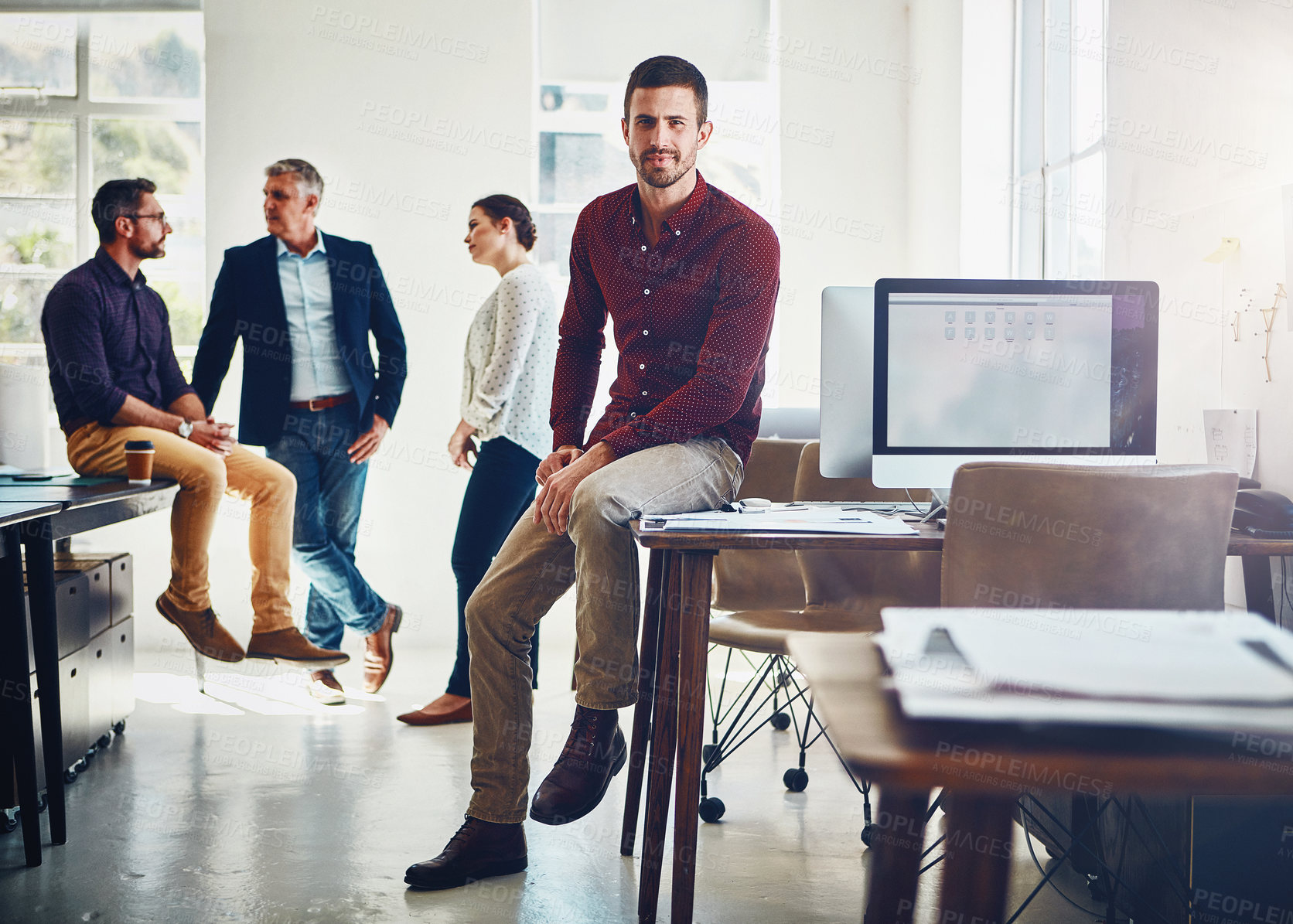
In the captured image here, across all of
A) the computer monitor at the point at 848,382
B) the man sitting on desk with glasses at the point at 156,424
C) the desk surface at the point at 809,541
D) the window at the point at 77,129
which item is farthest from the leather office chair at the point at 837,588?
the window at the point at 77,129

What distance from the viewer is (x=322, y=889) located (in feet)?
6.61

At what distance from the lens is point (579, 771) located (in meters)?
1.78

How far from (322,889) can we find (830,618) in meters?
1.29

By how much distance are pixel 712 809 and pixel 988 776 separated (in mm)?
1570

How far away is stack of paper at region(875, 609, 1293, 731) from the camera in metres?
1.03

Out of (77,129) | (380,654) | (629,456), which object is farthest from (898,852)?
(77,129)

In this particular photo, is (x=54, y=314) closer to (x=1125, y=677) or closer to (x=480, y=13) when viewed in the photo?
(x=480, y=13)

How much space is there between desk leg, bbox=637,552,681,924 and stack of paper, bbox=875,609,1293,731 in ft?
1.53

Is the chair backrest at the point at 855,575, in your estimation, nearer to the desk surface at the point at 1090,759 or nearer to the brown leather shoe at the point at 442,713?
the brown leather shoe at the point at 442,713

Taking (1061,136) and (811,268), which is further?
(811,268)

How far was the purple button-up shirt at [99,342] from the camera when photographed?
119 inches

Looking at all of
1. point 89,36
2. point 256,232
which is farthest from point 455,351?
point 89,36

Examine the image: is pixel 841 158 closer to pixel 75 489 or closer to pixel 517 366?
pixel 517 366

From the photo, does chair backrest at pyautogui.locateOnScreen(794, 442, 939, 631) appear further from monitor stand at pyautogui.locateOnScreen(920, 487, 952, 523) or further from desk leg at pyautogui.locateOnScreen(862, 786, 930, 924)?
desk leg at pyautogui.locateOnScreen(862, 786, 930, 924)
